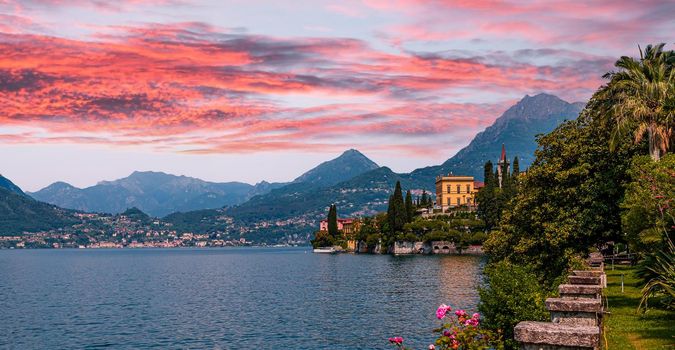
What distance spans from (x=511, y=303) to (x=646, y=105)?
1767cm

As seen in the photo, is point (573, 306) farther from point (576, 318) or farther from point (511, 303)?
point (511, 303)

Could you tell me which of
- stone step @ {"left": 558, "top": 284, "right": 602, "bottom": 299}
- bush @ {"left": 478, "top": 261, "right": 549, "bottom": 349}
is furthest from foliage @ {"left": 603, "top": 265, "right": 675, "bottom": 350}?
bush @ {"left": 478, "top": 261, "right": 549, "bottom": 349}

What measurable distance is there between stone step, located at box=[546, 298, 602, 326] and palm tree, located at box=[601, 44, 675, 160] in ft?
80.4

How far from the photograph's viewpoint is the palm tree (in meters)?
35.9

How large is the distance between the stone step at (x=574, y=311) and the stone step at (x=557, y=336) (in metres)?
4.63

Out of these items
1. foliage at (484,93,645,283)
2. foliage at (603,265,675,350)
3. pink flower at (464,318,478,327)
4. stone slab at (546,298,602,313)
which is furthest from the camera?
foliage at (484,93,645,283)

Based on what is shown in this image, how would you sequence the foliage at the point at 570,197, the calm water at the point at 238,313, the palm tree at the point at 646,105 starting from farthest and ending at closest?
the calm water at the point at 238,313, the foliage at the point at 570,197, the palm tree at the point at 646,105

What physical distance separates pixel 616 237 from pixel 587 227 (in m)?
2.45

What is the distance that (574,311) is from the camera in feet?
47.9

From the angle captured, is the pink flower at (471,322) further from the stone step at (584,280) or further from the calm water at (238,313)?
the calm water at (238,313)

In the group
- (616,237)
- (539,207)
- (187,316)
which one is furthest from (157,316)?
(616,237)

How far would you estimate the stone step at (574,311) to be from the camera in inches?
568

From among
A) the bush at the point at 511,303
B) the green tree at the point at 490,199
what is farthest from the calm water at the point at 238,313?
the green tree at the point at 490,199

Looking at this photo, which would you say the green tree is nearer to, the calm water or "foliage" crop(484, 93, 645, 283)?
the calm water
